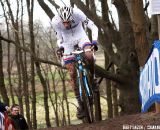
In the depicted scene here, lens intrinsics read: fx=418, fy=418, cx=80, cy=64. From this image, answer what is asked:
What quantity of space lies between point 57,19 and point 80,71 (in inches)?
41.6

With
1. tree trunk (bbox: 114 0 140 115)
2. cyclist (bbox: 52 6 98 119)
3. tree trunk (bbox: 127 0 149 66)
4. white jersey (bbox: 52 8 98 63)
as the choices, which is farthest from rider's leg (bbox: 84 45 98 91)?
tree trunk (bbox: 114 0 140 115)

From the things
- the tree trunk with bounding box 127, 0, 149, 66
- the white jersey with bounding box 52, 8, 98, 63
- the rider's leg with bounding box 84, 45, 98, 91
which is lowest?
the rider's leg with bounding box 84, 45, 98, 91

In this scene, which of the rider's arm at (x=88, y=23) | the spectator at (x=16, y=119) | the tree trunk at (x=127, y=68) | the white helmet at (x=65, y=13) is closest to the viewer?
the white helmet at (x=65, y=13)

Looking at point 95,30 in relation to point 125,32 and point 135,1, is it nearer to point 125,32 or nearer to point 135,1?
point 135,1

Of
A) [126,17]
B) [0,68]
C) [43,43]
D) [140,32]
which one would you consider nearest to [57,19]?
[140,32]

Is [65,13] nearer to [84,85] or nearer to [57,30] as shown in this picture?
[57,30]

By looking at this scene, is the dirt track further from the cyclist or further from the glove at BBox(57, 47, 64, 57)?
the glove at BBox(57, 47, 64, 57)

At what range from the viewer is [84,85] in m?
7.73

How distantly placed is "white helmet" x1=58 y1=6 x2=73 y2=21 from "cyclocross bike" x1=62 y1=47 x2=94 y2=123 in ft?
2.11

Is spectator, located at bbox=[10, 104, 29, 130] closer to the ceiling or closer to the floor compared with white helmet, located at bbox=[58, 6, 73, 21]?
closer to the floor

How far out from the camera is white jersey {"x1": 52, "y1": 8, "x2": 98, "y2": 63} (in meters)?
7.77

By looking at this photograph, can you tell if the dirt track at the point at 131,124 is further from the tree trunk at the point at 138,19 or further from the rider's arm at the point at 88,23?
the tree trunk at the point at 138,19

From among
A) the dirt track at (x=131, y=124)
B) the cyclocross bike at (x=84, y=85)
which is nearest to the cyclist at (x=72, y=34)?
the cyclocross bike at (x=84, y=85)

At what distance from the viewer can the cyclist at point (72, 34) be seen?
7661 millimetres
